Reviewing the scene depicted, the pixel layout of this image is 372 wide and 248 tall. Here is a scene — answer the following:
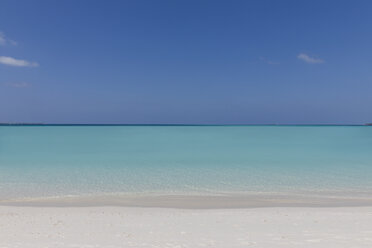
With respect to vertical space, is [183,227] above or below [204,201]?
above

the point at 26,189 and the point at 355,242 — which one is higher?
the point at 355,242

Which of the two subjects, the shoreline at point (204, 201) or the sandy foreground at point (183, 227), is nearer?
the sandy foreground at point (183, 227)

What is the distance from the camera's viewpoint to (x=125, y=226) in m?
5.04

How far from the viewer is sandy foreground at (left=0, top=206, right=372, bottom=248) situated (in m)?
4.16

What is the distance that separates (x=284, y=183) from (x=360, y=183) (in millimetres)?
2805

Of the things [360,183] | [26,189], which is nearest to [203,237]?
[26,189]

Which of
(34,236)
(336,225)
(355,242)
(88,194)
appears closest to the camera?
(355,242)

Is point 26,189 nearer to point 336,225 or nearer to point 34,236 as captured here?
point 34,236

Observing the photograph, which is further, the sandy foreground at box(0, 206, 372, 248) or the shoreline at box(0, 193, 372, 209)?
the shoreline at box(0, 193, 372, 209)

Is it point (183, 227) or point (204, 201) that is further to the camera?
point (204, 201)

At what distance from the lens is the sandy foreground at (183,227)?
13.7 feet

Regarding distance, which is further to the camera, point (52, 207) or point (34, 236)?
point (52, 207)

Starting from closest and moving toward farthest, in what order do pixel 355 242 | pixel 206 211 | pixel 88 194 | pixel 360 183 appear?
pixel 355 242 → pixel 206 211 → pixel 88 194 → pixel 360 183

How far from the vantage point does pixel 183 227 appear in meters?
4.95
